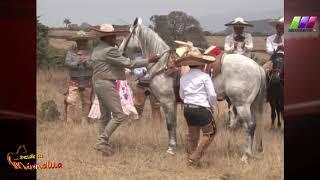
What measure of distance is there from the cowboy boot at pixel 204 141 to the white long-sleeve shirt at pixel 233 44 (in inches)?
51.4

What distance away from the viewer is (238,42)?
24.6ft

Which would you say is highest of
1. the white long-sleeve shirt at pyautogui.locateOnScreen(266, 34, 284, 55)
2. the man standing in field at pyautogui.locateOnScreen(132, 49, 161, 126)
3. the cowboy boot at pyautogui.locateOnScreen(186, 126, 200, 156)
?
the white long-sleeve shirt at pyautogui.locateOnScreen(266, 34, 284, 55)

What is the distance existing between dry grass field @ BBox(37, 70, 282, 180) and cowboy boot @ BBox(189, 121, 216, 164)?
0.15 m

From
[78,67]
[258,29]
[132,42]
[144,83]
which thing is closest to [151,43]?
[132,42]

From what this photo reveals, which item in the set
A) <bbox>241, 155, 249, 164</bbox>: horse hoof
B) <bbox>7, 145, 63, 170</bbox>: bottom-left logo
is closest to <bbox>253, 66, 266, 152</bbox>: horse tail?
<bbox>241, 155, 249, 164</bbox>: horse hoof

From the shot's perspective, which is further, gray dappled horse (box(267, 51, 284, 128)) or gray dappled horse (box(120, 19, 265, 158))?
gray dappled horse (box(267, 51, 284, 128))

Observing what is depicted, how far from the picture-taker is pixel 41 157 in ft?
21.5

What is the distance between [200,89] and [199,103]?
0.17 m

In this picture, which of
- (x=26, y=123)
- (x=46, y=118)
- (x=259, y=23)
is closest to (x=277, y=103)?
(x=259, y=23)

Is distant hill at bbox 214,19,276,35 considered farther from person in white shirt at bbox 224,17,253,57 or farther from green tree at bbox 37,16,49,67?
green tree at bbox 37,16,49,67

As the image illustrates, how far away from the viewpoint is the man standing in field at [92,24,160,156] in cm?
717

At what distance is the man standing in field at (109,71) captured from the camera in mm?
7172

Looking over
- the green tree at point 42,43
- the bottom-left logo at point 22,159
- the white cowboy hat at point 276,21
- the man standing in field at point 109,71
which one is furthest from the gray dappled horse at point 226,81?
the bottom-left logo at point 22,159

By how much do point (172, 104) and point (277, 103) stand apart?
6.71ft
